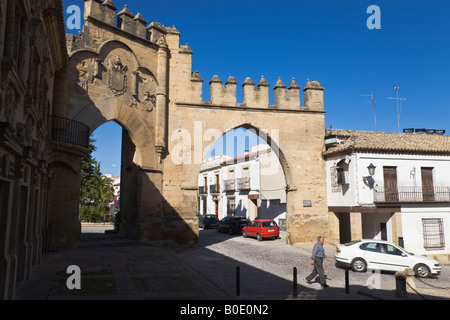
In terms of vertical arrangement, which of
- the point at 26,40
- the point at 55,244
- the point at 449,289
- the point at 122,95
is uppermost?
the point at 122,95

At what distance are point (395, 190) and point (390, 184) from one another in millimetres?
364

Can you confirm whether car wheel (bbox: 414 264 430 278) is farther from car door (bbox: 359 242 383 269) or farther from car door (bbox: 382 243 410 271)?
car door (bbox: 359 242 383 269)

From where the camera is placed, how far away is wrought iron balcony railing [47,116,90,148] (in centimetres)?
1306

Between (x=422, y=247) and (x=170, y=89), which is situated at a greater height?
(x=170, y=89)

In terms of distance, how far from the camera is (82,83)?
14438 millimetres

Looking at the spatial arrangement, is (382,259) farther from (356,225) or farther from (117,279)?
(117,279)

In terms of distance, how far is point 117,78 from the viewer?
15.6 metres

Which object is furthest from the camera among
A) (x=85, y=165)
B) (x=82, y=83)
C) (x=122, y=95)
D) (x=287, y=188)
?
(x=85, y=165)

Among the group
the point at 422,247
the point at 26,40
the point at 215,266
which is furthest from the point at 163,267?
the point at 422,247

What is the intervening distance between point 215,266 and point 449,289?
7268 mm

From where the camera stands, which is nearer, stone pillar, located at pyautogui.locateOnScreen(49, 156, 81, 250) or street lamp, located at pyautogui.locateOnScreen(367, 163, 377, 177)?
stone pillar, located at pyautogui.locateOnScreen(49, 156, 81, 250)

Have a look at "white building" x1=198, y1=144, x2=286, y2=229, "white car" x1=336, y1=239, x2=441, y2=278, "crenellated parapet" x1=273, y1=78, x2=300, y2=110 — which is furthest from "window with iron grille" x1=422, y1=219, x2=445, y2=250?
"white building" x1=198, y1=144, x2=286, y2=229
